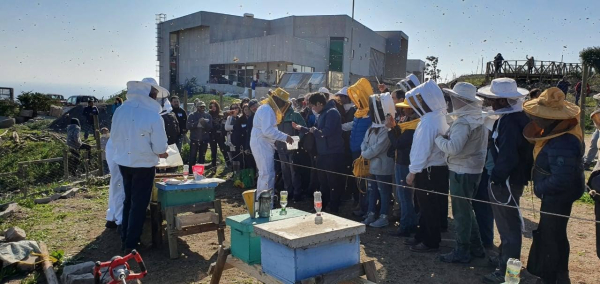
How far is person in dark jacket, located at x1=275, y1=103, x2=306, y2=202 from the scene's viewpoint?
8.32 m

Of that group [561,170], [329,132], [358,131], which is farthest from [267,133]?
[561,170]

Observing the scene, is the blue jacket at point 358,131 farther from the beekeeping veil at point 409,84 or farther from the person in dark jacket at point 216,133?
the person in dark jacket at point 216,133

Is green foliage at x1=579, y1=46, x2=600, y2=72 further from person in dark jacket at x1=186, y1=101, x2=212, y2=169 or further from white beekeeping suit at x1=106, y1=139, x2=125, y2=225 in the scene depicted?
white beekeeping suit at x1=106, y1=139, x2=125, y2=225

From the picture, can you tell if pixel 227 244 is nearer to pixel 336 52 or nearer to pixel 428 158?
pixel 428 158

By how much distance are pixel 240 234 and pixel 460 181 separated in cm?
251

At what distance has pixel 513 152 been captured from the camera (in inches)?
168

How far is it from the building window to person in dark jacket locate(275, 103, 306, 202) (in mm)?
34919

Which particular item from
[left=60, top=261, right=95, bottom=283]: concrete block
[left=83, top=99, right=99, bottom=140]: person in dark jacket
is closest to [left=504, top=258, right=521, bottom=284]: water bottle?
[left=60, top=261, right=95, bottom=283]: concrete block

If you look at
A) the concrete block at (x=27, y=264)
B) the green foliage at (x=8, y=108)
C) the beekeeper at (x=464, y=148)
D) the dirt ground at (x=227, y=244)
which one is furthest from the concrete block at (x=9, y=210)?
the green foliage at (x=8, y=108)

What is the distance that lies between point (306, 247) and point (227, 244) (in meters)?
1.49

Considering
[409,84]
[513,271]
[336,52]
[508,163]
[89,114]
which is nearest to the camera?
[513,271]

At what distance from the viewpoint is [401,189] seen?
6.10 metres

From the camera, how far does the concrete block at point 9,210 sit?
724 centimetres

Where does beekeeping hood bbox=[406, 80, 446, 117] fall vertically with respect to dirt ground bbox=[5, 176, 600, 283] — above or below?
above
